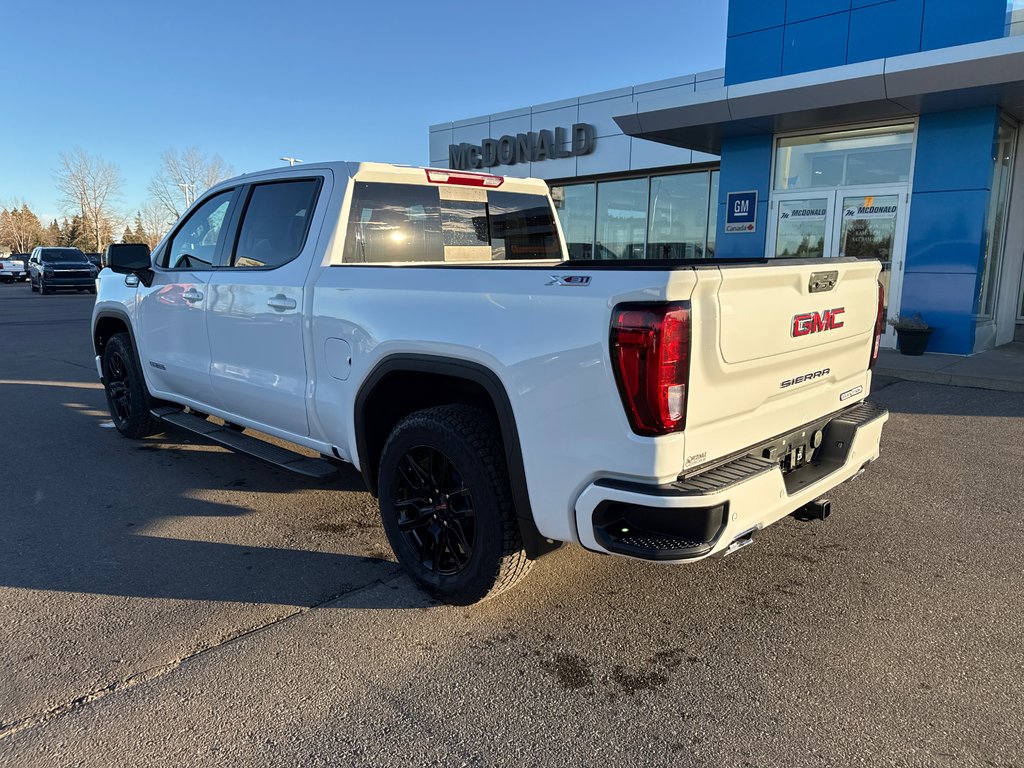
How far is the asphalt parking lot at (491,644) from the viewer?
2418 mm

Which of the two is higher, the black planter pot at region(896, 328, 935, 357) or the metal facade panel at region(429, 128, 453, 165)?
the metal facade panel at region(429, 128, 453, 165)

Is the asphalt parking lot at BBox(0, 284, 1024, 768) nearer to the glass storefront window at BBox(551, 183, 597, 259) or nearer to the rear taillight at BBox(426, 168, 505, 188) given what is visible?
the rear taillight at BBox(426, 168, 505, 188)

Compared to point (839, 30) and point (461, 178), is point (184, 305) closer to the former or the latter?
point (461, 178)

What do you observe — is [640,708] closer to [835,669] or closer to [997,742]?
[835,669]

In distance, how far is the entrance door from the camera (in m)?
11.2

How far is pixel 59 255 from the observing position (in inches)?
1171

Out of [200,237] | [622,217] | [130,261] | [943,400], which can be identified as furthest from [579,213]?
[200,237]

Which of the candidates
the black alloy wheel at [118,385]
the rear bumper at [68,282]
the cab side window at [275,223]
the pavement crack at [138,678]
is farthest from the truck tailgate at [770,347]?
the rear bumper at [68,282]

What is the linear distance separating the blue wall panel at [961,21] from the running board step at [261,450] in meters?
11.4

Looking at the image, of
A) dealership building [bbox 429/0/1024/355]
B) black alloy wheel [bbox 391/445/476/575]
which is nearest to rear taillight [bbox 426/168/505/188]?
black alloy wheel [bbox 391/445/476/575]

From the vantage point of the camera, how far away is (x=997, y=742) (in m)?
2.40

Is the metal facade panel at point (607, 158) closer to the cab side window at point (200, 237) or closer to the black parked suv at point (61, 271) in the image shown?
the cab side window at point (200, 237)

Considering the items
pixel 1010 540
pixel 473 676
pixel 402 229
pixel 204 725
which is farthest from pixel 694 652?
pixel 402 229

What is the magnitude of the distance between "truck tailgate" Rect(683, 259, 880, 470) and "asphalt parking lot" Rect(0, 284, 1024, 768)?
2.95 feet
